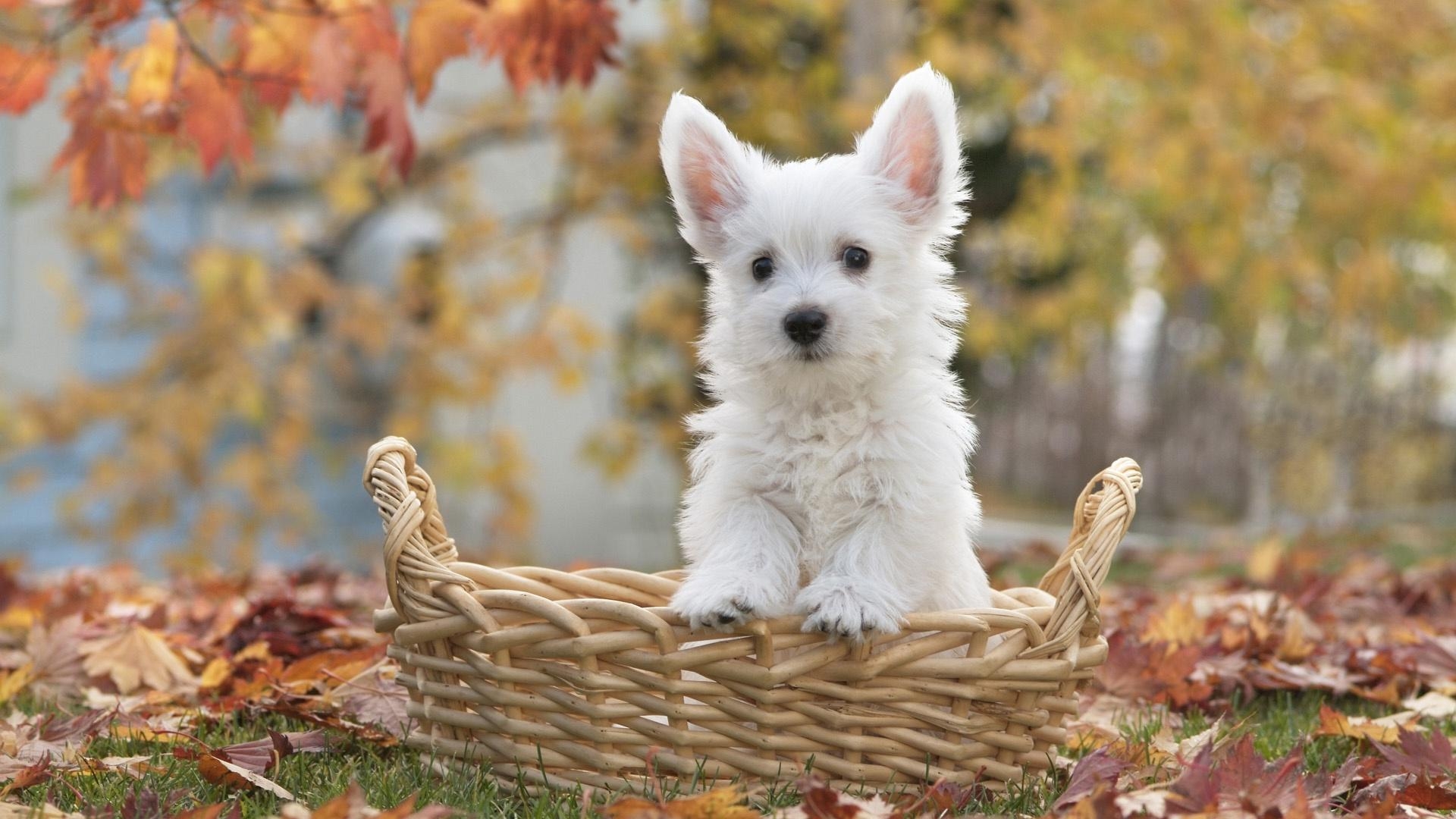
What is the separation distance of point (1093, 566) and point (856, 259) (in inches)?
31.3

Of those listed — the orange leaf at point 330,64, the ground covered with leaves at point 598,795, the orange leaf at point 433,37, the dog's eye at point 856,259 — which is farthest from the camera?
the orange leaf at point 433,37

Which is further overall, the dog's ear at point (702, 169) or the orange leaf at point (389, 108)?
the orange leaf at point (389, 108)

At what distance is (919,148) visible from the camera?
9.29ft

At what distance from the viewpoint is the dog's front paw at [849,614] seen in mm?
2309

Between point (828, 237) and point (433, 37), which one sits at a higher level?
point (433, 37)

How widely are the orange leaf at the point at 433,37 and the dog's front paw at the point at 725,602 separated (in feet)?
6.11

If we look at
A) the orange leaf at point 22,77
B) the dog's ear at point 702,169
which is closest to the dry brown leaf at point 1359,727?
the dog's ear at point 702,169

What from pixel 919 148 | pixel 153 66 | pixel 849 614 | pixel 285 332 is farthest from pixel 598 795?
pixel 285 332

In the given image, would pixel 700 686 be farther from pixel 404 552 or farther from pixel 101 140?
pixel 101 140

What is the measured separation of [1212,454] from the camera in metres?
16.6

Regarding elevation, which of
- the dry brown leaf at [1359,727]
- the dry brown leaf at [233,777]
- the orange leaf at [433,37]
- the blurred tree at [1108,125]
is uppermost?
the blurred tree at [1108,125]

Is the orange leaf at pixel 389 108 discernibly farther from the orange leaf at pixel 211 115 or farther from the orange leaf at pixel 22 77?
the orange leaf at pixel 22 77

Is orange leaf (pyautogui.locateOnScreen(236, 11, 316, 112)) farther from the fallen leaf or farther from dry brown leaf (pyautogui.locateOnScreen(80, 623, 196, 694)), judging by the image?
the fallen leaf

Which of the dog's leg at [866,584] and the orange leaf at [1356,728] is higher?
the dog's leg at [866,584]
